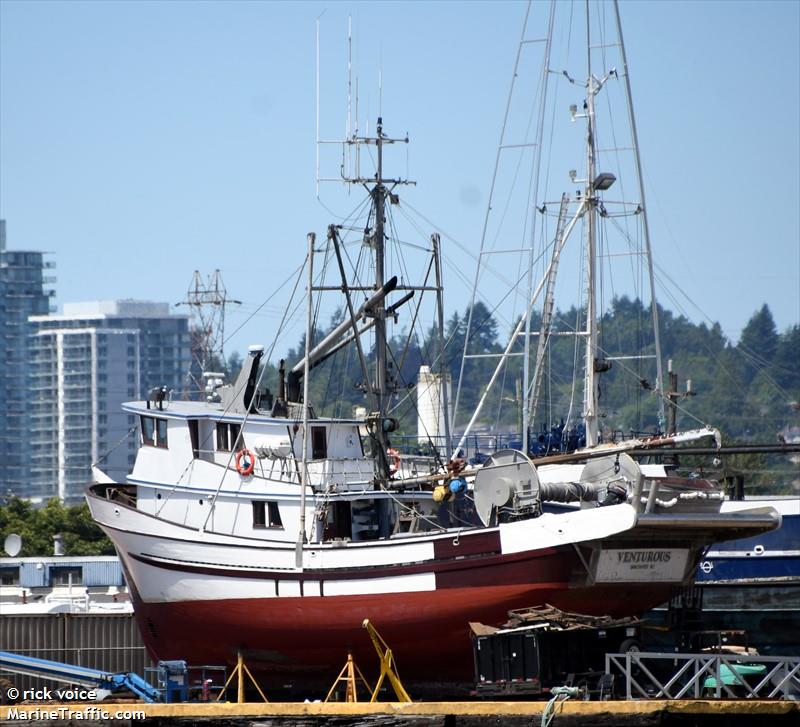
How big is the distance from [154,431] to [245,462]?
11.6ft

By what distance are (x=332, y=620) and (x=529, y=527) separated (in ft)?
18.3

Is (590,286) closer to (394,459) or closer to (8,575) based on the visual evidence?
(394,459)

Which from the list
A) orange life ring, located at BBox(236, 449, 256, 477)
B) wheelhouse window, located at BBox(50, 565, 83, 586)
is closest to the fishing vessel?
orange life ring, located at BBox(236, 449, 256, 477)

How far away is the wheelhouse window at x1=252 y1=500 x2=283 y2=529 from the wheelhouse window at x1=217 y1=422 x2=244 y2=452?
1.86m

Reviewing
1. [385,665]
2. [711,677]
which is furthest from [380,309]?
[711,677]

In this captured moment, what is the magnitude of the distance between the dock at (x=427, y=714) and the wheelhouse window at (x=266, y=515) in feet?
35.0

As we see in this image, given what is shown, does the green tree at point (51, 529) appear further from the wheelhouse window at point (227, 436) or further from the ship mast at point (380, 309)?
the ship mast at point (380, 309)

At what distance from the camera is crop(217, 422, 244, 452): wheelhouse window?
39406mm

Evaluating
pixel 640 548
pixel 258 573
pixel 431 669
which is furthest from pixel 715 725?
pixel 258 573

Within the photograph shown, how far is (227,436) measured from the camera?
130ft

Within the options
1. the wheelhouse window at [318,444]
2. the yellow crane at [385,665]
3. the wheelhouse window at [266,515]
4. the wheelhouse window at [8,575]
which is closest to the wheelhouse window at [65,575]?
the wheelhouse window at [8,575]

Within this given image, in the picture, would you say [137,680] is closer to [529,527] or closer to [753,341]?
[529,527]

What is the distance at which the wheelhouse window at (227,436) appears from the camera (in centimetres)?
3941

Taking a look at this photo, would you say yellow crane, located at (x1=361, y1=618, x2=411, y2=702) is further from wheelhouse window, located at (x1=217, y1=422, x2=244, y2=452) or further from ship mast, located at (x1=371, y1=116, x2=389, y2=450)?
wheelhouse window, located at (x1=217, y1=422, x2=244, y2=452)
